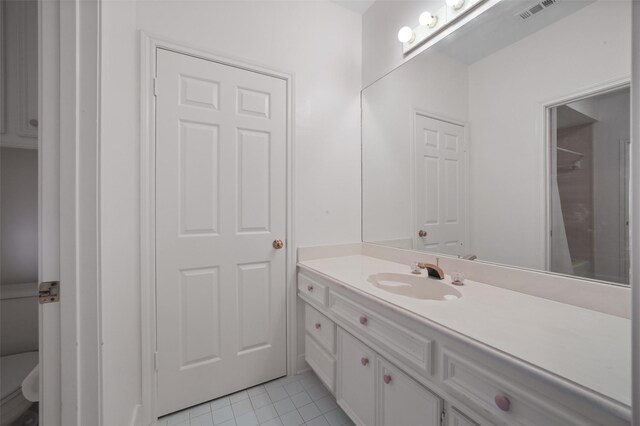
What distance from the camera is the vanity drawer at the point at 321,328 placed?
138 cm

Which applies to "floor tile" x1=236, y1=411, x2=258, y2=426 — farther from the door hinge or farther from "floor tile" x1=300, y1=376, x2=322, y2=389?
the door hinge

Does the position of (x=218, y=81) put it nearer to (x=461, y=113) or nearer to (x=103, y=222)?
(x=103, y=222)

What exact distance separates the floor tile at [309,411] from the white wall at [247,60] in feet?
2.70

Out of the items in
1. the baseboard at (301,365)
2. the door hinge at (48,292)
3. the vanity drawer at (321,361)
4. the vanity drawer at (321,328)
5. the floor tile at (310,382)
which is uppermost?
the door hinge at (48,292)

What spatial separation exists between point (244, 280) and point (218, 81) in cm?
118

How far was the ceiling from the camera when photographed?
184cm

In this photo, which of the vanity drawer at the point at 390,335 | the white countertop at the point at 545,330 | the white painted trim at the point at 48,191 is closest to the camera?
→ the white countertop at the point at 545,330

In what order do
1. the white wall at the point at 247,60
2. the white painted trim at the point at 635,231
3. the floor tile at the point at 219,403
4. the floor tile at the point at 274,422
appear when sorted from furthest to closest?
the floor tile at the point at 219,403 → the floor tile at the point at 274,422 → the white wall at the point at 247,60 → the white painted trim at the point at 635,231

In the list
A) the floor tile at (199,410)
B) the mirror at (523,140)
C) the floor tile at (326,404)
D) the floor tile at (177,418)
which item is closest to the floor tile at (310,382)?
the floor tile at (326,404)

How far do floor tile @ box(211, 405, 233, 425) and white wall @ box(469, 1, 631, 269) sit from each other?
1554 millimetres

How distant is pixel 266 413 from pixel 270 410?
0.09 ft

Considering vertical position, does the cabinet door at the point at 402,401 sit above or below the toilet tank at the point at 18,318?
below

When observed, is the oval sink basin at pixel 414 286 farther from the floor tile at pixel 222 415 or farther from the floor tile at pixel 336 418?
the floor tile at pixel 222 415

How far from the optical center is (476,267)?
122 cm
